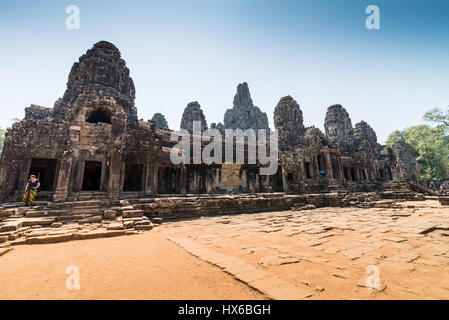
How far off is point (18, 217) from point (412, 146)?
5795cm

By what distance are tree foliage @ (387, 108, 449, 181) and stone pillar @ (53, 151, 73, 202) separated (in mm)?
48479

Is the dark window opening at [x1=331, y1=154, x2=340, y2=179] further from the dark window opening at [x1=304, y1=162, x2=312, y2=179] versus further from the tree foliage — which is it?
the tree foliage

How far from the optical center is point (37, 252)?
12.7 feet

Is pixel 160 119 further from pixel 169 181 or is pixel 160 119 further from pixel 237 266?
pixel 237 266

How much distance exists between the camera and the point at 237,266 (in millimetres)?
2863

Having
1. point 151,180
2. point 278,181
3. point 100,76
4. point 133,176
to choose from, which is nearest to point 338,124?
point 278,181

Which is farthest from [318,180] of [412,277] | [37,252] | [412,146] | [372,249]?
[412,146]

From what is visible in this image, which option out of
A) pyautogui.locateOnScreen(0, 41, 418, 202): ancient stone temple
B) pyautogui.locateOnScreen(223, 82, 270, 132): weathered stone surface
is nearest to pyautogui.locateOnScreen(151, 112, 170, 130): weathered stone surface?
pyautogui.locateOnScreen(0, 41, 418, 202): ancient stone temple

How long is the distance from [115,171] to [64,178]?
2181 mm

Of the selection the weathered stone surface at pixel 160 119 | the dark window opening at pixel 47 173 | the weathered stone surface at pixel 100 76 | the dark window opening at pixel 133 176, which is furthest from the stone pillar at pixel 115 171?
the weathered stone surface at pixel 160 119

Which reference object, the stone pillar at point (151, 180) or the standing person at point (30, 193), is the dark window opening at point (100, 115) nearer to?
the stone pillar at point (151, 180)

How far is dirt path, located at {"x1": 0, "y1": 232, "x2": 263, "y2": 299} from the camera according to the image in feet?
7.14

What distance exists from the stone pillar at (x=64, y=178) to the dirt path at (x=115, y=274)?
18.7 feet
